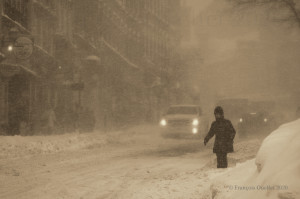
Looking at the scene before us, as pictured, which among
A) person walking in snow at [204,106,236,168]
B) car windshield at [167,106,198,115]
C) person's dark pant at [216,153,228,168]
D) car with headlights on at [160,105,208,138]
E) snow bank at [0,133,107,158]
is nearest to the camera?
person walking in snow at [204,106,236,168]

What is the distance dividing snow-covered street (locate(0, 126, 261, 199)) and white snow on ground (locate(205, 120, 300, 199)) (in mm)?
1085

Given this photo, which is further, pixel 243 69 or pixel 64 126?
pixel 243 69

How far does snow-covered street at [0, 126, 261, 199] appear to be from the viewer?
26.8 ft

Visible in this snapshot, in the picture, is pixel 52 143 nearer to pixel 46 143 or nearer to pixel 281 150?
pixel 46 143

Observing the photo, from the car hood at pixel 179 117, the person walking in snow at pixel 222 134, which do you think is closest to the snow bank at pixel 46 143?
the car hood at pixel 179 117

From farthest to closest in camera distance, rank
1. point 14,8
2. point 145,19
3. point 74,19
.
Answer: point 145,19, point 74,19, point 14,8

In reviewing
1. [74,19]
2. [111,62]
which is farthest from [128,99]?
[74,19]

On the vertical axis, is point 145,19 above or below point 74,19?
above

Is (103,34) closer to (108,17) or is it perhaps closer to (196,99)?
(108,17)

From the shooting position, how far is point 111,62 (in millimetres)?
39625

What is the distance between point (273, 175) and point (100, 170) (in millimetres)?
7329

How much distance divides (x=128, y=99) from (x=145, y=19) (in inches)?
573

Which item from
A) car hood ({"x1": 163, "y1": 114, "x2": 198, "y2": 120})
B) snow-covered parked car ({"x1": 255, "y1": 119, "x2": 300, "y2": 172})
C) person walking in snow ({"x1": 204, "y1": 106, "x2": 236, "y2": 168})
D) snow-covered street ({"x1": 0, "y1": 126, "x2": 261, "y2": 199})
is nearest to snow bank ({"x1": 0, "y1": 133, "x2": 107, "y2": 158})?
snow-covered street ({"x1": 0, "y1": 126, "x2": 261, "y2": 199})

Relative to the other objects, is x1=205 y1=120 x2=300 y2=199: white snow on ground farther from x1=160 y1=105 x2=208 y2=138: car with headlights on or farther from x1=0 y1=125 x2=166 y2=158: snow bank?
x1=160 y1=105 x2=208 y2=138: car with headlights on
